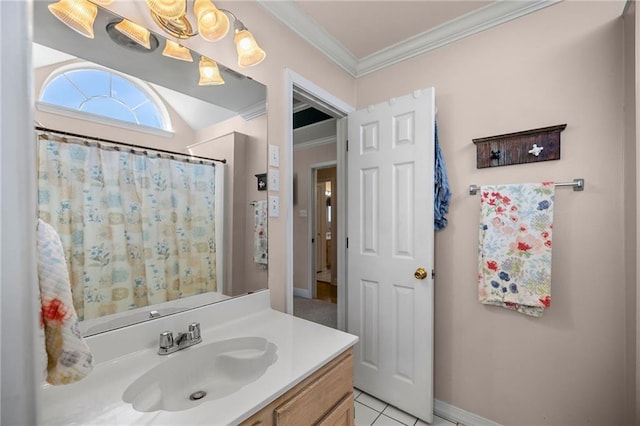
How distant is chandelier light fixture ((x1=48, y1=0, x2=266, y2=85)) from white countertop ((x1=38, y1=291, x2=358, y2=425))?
42.7 inches

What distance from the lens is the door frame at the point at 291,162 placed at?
1599 millimetres

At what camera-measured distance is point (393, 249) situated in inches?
71.7

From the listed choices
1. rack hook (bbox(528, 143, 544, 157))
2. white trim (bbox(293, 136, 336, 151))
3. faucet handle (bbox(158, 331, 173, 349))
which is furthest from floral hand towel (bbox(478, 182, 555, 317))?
white trim (bbox(293, 136, 336, 151))

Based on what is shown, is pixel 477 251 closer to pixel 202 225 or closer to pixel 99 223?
pixel 202 225

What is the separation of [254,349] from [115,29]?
135 centimetres

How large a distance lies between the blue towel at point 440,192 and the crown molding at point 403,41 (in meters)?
0.72

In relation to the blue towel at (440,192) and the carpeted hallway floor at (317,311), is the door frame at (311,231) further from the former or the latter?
the blue towel at (440,192)

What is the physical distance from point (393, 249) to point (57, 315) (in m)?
1.69

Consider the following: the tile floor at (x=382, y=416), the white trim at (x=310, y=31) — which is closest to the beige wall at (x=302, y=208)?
the white trim at (x=310, y=31)

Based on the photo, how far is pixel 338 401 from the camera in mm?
1045

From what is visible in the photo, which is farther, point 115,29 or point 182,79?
point 182,79

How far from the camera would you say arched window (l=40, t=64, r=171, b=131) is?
90 cm

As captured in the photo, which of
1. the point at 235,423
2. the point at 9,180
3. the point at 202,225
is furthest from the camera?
the point at 202,225

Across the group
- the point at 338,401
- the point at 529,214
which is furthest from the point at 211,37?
the point at 529,214
